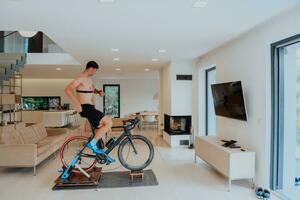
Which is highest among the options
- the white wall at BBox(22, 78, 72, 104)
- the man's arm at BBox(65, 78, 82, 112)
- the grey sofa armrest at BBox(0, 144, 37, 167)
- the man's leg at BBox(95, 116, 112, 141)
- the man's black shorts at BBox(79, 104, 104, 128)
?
the white wall at BBox(22, 78, 72, 104)

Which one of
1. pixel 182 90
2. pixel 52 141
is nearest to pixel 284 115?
pixel 182 90

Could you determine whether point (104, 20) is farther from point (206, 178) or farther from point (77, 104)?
point (206, 178)

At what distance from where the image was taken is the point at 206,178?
177 inches

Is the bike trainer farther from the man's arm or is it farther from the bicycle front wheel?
the man's arm

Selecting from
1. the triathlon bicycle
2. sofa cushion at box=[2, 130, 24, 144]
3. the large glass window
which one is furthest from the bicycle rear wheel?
the large glass window

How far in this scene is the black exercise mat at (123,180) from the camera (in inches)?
164

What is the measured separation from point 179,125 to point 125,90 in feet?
22.6

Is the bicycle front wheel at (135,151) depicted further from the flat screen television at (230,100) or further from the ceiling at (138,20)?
the ceiling at (138,20)

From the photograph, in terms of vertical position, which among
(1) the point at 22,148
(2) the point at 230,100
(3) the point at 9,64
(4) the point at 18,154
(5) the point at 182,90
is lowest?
(4) the point at 18,154

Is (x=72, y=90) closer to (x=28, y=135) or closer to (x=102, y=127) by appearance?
(x=102, y=127)

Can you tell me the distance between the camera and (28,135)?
17.9 ft

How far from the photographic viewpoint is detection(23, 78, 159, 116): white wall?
13945 mm

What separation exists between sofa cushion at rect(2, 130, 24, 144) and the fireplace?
3.99 m

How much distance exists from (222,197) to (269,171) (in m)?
0.81
